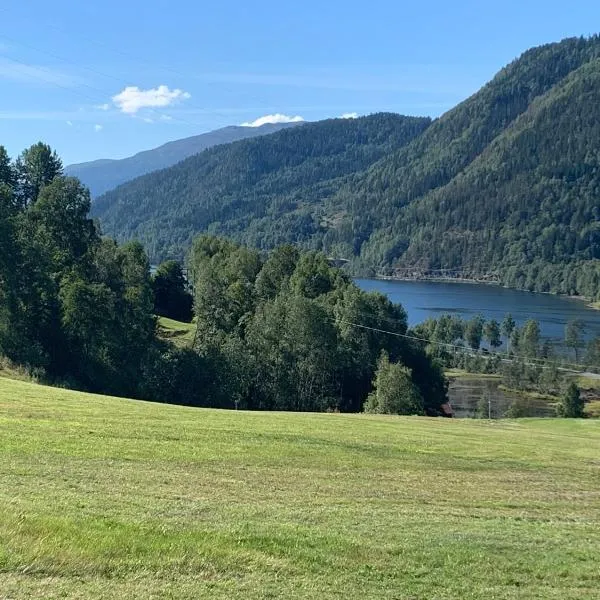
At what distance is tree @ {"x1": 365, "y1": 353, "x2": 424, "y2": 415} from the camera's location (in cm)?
6456

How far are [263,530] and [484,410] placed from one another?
335ft

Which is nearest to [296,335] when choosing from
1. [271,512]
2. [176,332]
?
[176,332]

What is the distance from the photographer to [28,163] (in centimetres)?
7338

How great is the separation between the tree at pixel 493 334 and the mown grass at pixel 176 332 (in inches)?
3785

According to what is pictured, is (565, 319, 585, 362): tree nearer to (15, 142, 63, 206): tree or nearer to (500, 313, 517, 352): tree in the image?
(500, 313, 517, 352): tree

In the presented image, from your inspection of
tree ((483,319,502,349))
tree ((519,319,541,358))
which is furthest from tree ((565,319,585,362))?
tree ((483,319,502,349))

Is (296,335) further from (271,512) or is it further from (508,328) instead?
(508,328)

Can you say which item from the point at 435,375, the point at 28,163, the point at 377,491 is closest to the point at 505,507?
the point at 377,491

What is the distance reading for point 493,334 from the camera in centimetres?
16962

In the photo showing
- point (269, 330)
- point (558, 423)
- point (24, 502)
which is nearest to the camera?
point (24, 502)

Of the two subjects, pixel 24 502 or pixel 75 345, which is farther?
pixel 75 345

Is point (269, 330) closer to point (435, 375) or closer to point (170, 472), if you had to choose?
point (435, 375)

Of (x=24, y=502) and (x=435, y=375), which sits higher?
(x=24, y=502)

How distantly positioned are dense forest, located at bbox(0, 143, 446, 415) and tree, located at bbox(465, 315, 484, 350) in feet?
232
